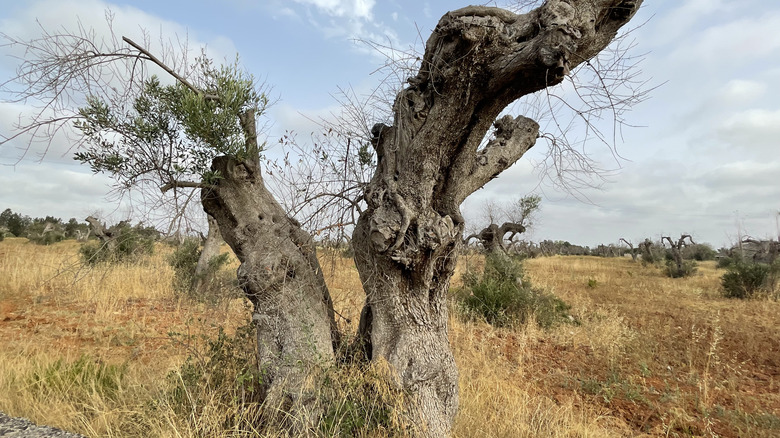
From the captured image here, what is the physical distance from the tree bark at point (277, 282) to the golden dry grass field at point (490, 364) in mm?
399

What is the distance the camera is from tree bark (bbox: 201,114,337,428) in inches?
140

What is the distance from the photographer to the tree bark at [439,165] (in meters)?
3.12

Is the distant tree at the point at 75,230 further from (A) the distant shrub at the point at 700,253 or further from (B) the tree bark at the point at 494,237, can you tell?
(A) the distant shrub at the point at 700,253

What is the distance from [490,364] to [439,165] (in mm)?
3667

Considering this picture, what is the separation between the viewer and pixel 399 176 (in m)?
3.58

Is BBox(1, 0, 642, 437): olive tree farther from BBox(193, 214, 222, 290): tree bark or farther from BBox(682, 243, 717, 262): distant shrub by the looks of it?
BBox(682, 243, 717, 262): distant shrub

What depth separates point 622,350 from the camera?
23.5 feet

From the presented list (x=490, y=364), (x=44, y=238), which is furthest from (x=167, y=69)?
(x=44, y=238)

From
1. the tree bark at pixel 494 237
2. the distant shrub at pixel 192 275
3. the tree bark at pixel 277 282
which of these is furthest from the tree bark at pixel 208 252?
the tree bark at pixel 494 237

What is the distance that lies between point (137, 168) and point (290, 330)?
2220 mm

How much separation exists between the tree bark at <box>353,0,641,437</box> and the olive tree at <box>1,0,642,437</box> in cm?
1

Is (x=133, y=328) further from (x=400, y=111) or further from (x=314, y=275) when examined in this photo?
(x=400, y=111)

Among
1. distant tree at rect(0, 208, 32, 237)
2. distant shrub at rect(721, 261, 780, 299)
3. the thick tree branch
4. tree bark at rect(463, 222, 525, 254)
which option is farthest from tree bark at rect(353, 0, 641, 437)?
distant tree at rect(0, 208, 32, 237)

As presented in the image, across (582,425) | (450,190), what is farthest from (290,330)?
(582,425)
